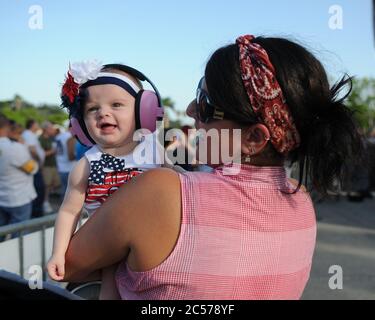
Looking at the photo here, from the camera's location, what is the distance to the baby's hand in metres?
1.36

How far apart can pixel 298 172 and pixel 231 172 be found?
0.26 metres

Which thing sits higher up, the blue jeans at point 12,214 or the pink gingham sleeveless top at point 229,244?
the pink gingham sleeveless top at point 229,244

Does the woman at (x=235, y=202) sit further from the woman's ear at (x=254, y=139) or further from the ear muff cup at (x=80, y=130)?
the ear muff cup at (x=80, y=130)

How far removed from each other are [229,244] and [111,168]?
0.52 m

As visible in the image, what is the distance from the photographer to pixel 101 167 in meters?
1.55

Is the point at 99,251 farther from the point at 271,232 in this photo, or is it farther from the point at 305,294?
the point at 305,294

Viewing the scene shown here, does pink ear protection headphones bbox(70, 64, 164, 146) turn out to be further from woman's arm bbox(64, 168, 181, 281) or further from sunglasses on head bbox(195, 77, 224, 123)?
woman's arm bbox(64, 168, 181, 281)

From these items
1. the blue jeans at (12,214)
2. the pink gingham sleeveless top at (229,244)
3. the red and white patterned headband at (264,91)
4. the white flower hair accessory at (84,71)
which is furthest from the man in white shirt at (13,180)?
the red and white patterned headband at (264,91)

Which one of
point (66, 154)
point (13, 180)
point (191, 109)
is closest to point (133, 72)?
point (191, 109)

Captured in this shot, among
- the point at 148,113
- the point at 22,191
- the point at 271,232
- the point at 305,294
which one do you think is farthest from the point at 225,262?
the point at 22,191

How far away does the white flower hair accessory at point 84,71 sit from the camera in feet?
5.24

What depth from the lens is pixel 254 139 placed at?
1304mm

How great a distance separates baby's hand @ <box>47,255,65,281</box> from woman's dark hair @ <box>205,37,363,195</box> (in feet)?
2.04

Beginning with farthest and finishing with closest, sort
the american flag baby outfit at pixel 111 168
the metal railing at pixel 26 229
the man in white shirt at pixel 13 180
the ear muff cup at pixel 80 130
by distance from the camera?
Result: the man in white shirt at pixel 13 180, the metal railing at pixel 26 229, the ear muff cup at pixel 80 130, the american flag baby outfit at pixel 111 168
